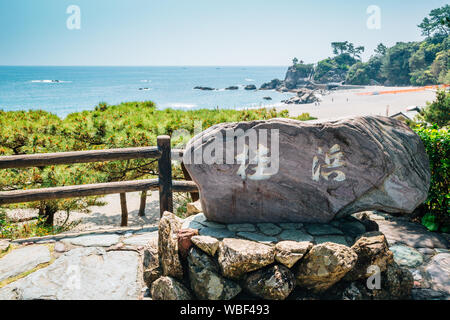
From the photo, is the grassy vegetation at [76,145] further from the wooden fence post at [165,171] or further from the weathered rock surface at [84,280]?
the weathered rock surface at [84,280]

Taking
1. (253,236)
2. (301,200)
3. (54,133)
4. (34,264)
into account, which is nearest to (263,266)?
(253,236)

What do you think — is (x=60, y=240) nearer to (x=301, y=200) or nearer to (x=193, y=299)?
(x=193, y=299)

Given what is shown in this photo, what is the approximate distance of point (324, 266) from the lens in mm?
3139

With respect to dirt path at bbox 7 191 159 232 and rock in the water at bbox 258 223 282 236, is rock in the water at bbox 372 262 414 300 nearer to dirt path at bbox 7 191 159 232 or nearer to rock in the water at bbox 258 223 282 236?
rock in the water at bbox 258 223 282 236

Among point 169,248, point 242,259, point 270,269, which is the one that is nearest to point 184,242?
point 169,248

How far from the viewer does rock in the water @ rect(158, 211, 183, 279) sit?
3305mm

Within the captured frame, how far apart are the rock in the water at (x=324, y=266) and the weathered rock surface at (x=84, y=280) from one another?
1.65 metres

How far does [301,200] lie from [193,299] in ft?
5.43

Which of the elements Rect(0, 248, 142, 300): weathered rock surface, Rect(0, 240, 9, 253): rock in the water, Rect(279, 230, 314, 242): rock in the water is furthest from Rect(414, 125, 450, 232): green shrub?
Rect(0, 240, 9, 253): rock in the water

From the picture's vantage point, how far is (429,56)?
69188mm

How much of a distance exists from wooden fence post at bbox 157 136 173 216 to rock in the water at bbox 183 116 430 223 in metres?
0.85

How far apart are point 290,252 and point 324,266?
1.11 ft

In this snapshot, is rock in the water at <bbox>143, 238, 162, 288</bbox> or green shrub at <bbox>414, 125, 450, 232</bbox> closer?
rock in the water at <bbox>143, 238, 162, 288</bbox>

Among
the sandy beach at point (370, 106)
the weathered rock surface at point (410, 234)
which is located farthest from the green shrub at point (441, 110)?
the sandy beach at point (370, 106)
